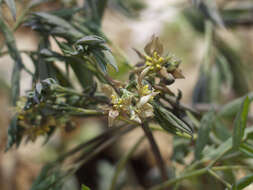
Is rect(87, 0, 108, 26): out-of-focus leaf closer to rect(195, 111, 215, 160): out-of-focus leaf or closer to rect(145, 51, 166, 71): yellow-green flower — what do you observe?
rect(145, 51, 166, 71): yellow-green flower

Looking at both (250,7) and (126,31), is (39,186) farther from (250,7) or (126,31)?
(126,31)

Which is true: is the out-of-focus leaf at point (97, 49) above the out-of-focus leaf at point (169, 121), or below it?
above

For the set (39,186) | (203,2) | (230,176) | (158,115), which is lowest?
(230,176)

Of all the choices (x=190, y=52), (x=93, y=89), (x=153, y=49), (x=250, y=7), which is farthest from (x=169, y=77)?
(x=190, y=52)

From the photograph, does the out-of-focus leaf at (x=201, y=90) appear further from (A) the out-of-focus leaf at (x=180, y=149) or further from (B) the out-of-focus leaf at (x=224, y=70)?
(A) the out-of-focus leaf at (x=180, y=149)

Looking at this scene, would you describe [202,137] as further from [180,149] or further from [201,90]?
[201,90]

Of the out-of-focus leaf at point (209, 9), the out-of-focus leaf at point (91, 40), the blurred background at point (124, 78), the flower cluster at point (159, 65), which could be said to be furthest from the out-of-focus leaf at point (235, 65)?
the out-of-focus leaf at point (91, 40)
